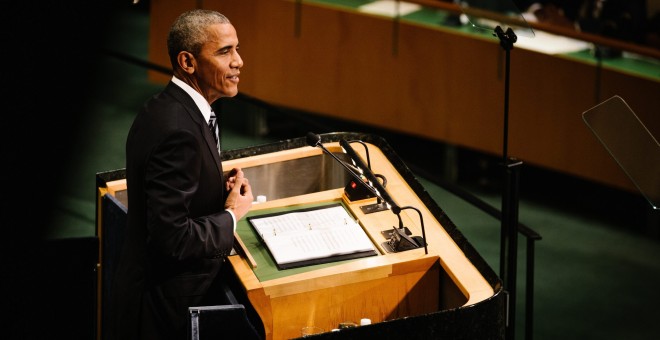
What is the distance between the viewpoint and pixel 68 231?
16.7ft

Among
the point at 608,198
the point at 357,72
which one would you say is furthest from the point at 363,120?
the point at 608,198

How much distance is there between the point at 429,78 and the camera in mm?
6074

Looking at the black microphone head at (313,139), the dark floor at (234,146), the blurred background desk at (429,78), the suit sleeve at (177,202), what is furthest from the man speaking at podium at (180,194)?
the blurred background desk at (429,78)

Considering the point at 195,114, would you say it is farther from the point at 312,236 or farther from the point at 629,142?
the point at 629,142

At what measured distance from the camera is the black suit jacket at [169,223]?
2557mm

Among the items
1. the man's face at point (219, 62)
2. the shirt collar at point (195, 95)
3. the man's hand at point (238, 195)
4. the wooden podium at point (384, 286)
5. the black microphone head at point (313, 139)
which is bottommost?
the wooden podium at point (384, 286)

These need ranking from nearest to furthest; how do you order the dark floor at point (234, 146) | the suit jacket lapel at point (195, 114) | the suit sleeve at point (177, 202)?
the suit sleeve at point (177, 202)
the suit jacket lapel at point (195, 114)
the dark floor at point (234, 146)

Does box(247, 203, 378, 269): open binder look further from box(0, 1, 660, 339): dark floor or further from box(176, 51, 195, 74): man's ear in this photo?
box(0, 1, 660, 339): dark floor

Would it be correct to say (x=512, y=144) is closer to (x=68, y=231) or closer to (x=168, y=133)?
(x=68, y=231)

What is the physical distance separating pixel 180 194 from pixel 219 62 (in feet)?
1.09

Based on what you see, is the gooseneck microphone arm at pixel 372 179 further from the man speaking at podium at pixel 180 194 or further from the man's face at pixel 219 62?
the man's face at pixel 219 62

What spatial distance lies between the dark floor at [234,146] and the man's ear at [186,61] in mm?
1016

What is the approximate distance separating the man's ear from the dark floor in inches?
40.0

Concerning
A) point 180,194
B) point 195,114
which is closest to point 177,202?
point 180,194
